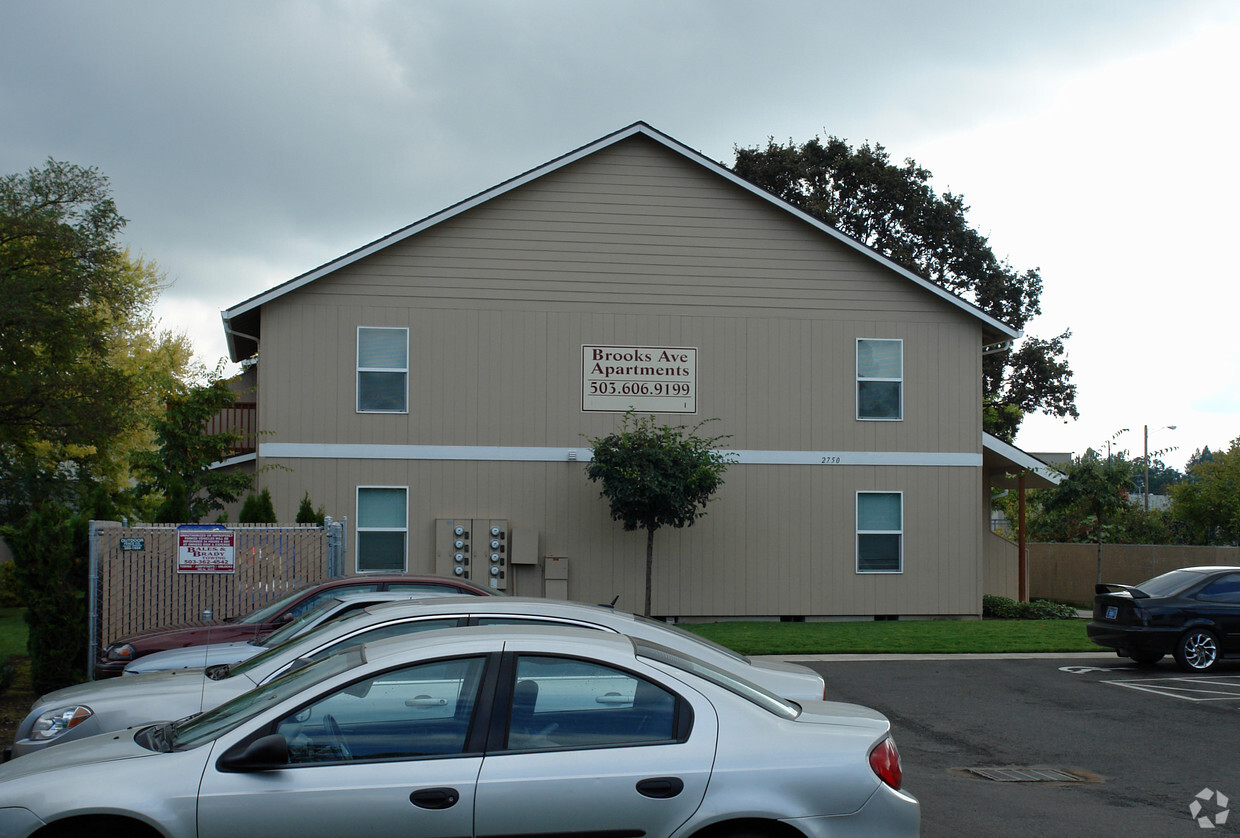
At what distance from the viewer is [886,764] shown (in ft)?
16.0

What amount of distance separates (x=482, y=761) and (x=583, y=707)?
509 mm

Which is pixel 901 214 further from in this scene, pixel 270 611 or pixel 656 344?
pixel 270 611

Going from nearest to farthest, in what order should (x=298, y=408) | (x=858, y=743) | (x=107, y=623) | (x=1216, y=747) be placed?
1. (x=858, y=743)
2. (x=1216, y=747)
3. (x=107, y=623)
4. (x=298, y=408)

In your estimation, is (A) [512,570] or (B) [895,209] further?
(B) [895,209]

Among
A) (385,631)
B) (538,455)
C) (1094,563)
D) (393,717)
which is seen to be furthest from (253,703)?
(1094,563)

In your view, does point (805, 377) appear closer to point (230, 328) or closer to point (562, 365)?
point (562, 365)

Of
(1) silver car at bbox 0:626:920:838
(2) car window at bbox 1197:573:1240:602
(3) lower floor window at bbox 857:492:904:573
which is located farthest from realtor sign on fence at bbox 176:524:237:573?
(2) car window at bbox 1197:573:1240:602

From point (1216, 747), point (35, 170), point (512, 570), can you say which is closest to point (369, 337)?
point (512, 570)

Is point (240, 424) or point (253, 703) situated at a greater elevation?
point (240, 424)

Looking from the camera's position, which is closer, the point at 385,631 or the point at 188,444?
the point at 385,631

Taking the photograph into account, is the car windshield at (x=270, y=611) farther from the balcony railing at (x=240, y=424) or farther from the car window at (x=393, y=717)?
the balcony railing at (x=240, y=424)

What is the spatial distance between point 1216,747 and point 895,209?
109 feet

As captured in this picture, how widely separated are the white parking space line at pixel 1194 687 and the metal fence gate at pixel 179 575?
10278 mm

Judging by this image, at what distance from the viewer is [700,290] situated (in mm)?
20000
